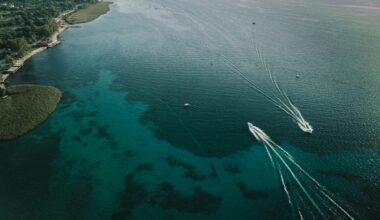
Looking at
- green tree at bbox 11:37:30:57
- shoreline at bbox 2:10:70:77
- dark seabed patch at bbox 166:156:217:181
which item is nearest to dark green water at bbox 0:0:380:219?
dark seabed patch at bbox 166:156:217:181

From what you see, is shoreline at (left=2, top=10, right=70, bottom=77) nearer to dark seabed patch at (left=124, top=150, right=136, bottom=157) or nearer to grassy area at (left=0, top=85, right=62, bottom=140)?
grassy area at (left=0, top=85, right=62, bottom=140)

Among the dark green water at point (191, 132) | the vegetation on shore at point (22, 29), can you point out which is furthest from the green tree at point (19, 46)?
the dark green water at point (191, 132)

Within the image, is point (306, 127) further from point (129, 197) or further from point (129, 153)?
point (129, 197)

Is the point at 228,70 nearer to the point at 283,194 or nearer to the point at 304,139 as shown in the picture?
the point at 304,139

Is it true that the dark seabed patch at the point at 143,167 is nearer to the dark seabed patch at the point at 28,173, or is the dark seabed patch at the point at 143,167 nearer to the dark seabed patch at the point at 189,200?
the dark seabed patch at the point at 189,200

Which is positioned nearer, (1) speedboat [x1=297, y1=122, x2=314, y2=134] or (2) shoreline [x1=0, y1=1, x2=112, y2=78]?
(1) speedboat [x1=297, y1=122, x2=314, y2=134]

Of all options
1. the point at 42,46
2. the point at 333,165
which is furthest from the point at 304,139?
the point at 42,46

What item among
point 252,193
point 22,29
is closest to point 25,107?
point 252,193
